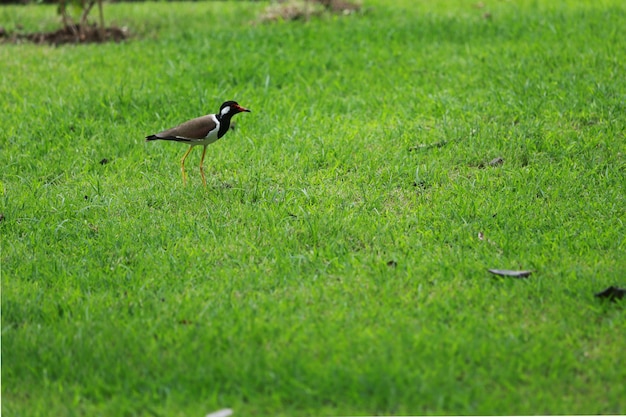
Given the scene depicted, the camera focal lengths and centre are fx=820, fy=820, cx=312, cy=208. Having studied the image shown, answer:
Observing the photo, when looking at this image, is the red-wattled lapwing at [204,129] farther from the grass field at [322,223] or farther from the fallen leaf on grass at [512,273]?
the fallen leaf on grass at [512,273]

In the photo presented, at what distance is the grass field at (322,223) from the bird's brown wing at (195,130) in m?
0.41

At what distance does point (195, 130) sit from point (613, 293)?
298 cm

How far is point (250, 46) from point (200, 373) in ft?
18.8

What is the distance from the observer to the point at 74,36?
9.62 m

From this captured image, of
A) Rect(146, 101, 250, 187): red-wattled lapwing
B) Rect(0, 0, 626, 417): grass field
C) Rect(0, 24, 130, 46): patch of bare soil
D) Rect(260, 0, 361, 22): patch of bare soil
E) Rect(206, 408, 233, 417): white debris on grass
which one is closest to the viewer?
Rect(206, 408, 233, 417): white debris on grass

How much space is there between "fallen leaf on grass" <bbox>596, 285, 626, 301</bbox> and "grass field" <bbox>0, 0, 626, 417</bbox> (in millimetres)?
78

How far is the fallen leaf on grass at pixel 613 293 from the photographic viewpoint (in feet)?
14.3

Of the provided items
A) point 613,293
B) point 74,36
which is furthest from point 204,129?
point 74,36

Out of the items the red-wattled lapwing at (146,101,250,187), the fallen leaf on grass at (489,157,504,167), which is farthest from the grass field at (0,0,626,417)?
the red-wattled lapwing at (146,101,250,187)

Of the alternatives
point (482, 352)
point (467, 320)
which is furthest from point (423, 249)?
point (482, 352)

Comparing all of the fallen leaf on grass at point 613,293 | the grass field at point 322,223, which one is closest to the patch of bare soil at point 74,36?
the grass field at point 322,223

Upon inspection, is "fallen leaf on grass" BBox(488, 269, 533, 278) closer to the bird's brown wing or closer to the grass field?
the grass field

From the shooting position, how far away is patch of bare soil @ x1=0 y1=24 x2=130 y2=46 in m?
9.56

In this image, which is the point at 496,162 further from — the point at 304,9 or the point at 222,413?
the point at 304,9
